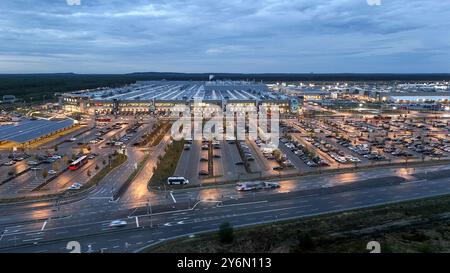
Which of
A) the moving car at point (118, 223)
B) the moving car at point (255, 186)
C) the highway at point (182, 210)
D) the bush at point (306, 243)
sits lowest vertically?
the highway at point (182, 210)

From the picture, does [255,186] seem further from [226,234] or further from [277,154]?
[277,154]

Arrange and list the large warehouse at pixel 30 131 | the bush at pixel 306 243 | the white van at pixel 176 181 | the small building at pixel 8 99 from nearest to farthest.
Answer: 1. the bush at pixel 306 243
2. the white van at pixel 176 181
3. the large warehouse at pixel 30 131
4. the small building at pixel 8 99

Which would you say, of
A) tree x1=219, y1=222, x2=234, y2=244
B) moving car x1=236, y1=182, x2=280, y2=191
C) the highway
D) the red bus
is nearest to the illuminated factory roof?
the red bus

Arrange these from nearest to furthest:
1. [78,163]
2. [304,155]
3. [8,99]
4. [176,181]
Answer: [176,181]
[78,163]
[304,155]
[8,99]

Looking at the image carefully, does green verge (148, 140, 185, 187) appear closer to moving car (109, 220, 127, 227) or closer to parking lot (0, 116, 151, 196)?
parking lot (0, 116, 151, 196)

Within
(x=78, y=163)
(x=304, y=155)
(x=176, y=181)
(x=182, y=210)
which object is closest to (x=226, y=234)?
(x=182, y=210)

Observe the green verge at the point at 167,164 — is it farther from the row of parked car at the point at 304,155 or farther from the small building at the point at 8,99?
the small building at the point at 8,99

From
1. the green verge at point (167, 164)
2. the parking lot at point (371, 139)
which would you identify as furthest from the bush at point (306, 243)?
the parking lot at point (371, 139)
